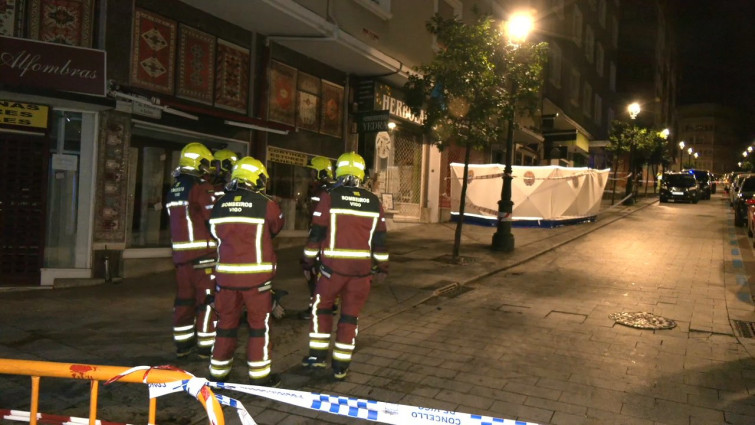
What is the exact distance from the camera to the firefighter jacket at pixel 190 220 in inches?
213

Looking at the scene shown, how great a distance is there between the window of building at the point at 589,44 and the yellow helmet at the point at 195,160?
33281 mm

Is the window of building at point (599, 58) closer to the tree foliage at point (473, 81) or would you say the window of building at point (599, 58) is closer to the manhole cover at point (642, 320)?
the tree foliage at point (473, 81)

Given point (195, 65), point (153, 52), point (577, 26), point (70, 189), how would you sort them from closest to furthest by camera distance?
point (70, 189), point (153, 52), point (195, 65), point (577, 26)

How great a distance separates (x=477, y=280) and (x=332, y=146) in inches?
221

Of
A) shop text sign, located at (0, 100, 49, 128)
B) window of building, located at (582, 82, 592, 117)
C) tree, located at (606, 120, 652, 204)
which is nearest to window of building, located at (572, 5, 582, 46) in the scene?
window of building, located at (582, 82, 592, 117)

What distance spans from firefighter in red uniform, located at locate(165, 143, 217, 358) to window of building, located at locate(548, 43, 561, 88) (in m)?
23.9

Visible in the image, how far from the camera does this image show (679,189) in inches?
1215

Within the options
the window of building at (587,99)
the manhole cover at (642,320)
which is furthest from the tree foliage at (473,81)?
the window of building at (587,99)

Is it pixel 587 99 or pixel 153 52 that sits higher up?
pixel 587 99

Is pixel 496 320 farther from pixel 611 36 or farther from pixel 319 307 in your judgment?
pixel 611 36

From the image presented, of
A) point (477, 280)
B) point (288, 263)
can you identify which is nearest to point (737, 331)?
point (477, 280)

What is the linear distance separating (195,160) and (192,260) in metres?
1.00

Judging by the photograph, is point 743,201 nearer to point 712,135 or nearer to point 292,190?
point 292,190

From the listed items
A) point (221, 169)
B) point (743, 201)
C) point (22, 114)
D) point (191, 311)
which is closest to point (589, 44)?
point (743, 201)
